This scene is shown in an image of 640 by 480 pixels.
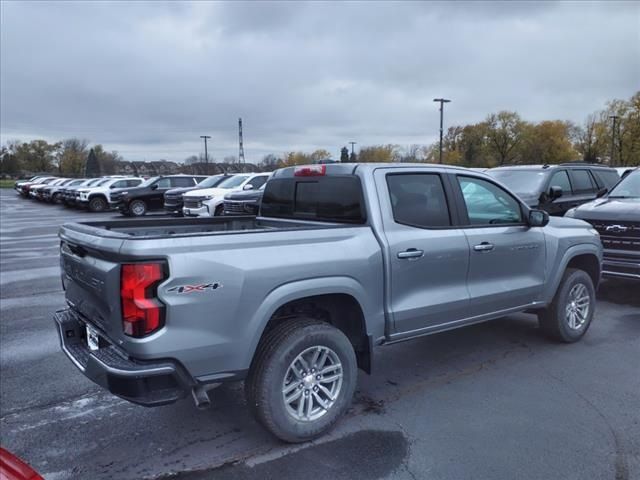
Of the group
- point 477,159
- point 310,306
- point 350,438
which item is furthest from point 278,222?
point 477,159

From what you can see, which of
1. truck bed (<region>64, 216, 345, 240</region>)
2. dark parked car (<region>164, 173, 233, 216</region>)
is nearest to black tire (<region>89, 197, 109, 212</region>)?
dark parked car (<region>164, 173, 233, 216</region>)

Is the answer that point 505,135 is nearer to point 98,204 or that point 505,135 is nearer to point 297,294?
point 98,204

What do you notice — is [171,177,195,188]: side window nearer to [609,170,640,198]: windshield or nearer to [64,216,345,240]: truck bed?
[609,170,640,198]: windshield

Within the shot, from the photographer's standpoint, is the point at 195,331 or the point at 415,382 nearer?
the point at 195,331

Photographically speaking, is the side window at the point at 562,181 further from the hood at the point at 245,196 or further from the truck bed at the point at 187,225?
the hood at the point at 245,196

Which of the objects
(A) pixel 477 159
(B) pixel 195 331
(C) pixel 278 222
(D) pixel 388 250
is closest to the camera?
(B) pixel 195 331

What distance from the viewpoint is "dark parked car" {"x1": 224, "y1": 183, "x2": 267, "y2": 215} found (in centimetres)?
1448

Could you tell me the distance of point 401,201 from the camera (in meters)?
4.03

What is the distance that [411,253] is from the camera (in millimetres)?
3852

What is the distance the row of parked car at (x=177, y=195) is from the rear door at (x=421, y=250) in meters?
9.47

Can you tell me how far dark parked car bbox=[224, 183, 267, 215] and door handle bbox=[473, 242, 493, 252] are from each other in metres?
10.3

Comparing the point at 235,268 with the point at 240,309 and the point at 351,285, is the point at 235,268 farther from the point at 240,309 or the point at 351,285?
the point at 351,285

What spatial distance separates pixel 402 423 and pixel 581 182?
346 inches

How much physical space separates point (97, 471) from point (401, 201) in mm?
2849
